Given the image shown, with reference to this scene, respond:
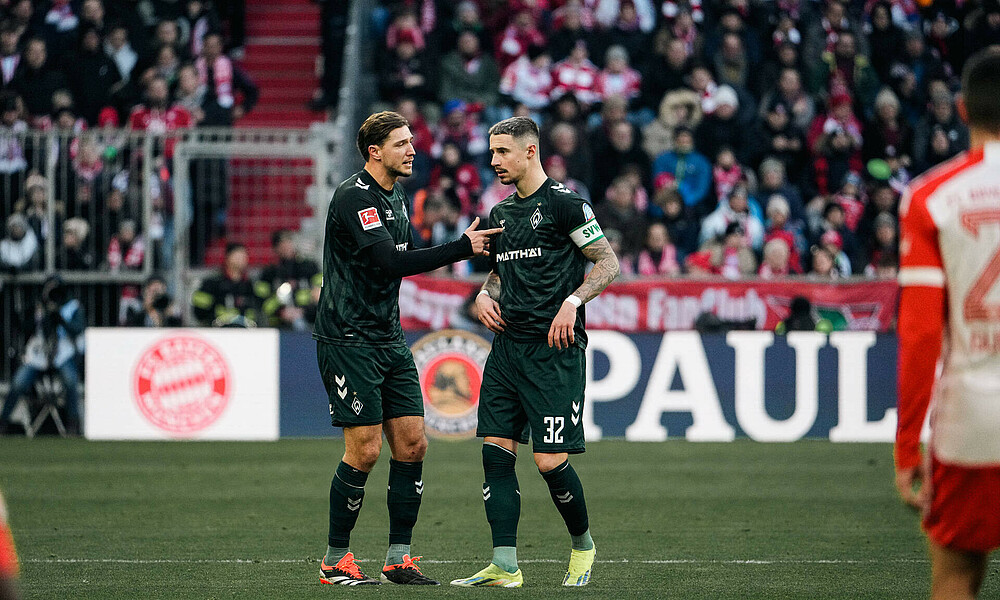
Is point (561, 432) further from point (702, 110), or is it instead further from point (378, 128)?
point (702, 110)

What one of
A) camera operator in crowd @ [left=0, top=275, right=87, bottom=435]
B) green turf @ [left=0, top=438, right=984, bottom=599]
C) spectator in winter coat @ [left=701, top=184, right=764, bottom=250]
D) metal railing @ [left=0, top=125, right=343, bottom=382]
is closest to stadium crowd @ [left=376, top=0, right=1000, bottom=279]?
spectator in winter coat @ [left=701, top=184, right=764, bottom=250]

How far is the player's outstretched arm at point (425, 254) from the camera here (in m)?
6.25

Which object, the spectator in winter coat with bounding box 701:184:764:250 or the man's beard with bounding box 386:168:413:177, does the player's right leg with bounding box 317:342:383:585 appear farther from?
the spectator in winter coat with bounding box 701:184:764:250

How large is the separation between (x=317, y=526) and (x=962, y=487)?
5.53m

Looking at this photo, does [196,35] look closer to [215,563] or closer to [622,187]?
[622,187]

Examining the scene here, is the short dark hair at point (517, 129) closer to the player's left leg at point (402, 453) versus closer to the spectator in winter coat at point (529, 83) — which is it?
the player's left leg at point (402, 453)

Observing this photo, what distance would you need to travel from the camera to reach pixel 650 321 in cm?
1470

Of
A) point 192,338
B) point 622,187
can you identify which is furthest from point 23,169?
point 622,187

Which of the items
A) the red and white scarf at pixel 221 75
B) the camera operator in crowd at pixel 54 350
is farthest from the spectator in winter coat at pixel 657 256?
the camera operator in crowd at pixel 54 350

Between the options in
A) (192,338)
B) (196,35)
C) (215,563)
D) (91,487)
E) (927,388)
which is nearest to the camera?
(927,388)

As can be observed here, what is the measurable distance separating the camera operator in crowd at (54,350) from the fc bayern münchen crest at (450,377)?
3905mm

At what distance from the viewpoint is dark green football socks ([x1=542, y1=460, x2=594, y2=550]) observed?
6336mm

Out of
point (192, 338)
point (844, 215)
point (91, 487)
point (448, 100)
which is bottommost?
point (91, 487)

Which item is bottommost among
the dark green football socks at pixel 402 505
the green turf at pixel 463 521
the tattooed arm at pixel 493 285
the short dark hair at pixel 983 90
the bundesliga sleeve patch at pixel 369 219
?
the green turf at pixel 463 521
